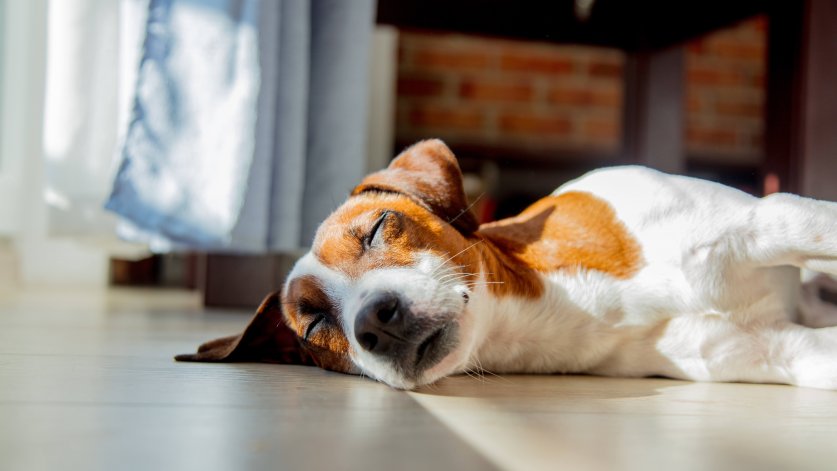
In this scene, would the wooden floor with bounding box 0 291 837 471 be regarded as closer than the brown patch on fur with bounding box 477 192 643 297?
Yes

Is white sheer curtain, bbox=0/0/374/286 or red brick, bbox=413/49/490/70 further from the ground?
red brick, bbox=413/49/490/70

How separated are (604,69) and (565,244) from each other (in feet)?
13.3

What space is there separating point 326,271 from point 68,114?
1494 millimetres

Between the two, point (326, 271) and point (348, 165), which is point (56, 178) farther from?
point (326, 271)

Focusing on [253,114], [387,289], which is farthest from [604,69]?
[387,289]

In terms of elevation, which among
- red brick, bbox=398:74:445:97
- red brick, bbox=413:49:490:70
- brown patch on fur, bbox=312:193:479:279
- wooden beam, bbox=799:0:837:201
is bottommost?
brown patch on fur, bbox=312:193:479:279

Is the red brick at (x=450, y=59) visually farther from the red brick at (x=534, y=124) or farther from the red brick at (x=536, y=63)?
the red brick at (x=534, y=124)

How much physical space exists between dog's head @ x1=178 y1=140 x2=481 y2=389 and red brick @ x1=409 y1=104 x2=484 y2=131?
3.43 metres

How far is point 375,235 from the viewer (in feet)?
4.78

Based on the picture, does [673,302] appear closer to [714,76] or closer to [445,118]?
[445,118]

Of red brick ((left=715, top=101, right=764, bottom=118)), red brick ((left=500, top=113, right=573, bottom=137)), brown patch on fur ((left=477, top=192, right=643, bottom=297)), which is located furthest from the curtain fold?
red brick ((left=715, top=101, right=764, bottom=118))

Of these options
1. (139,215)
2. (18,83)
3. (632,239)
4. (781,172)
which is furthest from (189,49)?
(18,83)

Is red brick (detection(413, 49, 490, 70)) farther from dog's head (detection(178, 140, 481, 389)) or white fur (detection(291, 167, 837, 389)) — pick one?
white fur (detection(291, 167, 837, 389))

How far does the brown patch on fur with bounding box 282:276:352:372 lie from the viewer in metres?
1.46
